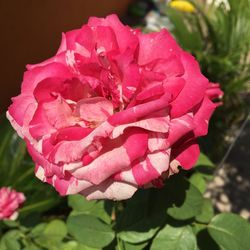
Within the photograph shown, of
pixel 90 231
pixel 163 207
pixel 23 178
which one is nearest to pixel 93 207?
pixel 90 231

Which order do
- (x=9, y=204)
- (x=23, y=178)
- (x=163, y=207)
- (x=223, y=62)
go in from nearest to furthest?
(x=163, y=207) → (x=9, y=204) → (x=23, y=178) → (x=223, y=62)

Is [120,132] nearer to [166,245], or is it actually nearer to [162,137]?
[162,137]

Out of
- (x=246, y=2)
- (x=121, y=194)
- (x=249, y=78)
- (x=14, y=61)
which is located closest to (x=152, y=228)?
(x=121, y=194)

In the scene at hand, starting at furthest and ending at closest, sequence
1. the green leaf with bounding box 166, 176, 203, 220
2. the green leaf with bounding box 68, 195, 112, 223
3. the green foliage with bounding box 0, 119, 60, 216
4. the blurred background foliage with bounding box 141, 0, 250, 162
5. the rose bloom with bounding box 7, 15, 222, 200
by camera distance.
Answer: the blurred background foliage with bounding box 141, 0, 250, 162 < the green foliage with bounding box 0, 119, 60, 216 < the green leaf with bounding box 68, 195, 112, 223 < the green leaf with bounding box 166, 176, 203, 220 < the rose bloom with bounding box 7, 15, 222, 200

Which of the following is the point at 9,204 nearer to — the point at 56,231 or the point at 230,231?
the point at 56,231

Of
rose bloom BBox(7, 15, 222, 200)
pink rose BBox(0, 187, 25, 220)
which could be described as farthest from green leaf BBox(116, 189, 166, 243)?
pink rose BBox(0, 187, 25, 220)

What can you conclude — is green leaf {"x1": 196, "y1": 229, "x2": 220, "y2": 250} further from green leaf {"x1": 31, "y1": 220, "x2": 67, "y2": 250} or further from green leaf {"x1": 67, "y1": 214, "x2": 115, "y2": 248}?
green leaf {"x1": 31, "y1": 220, "x2": 67, "y2": 250}
